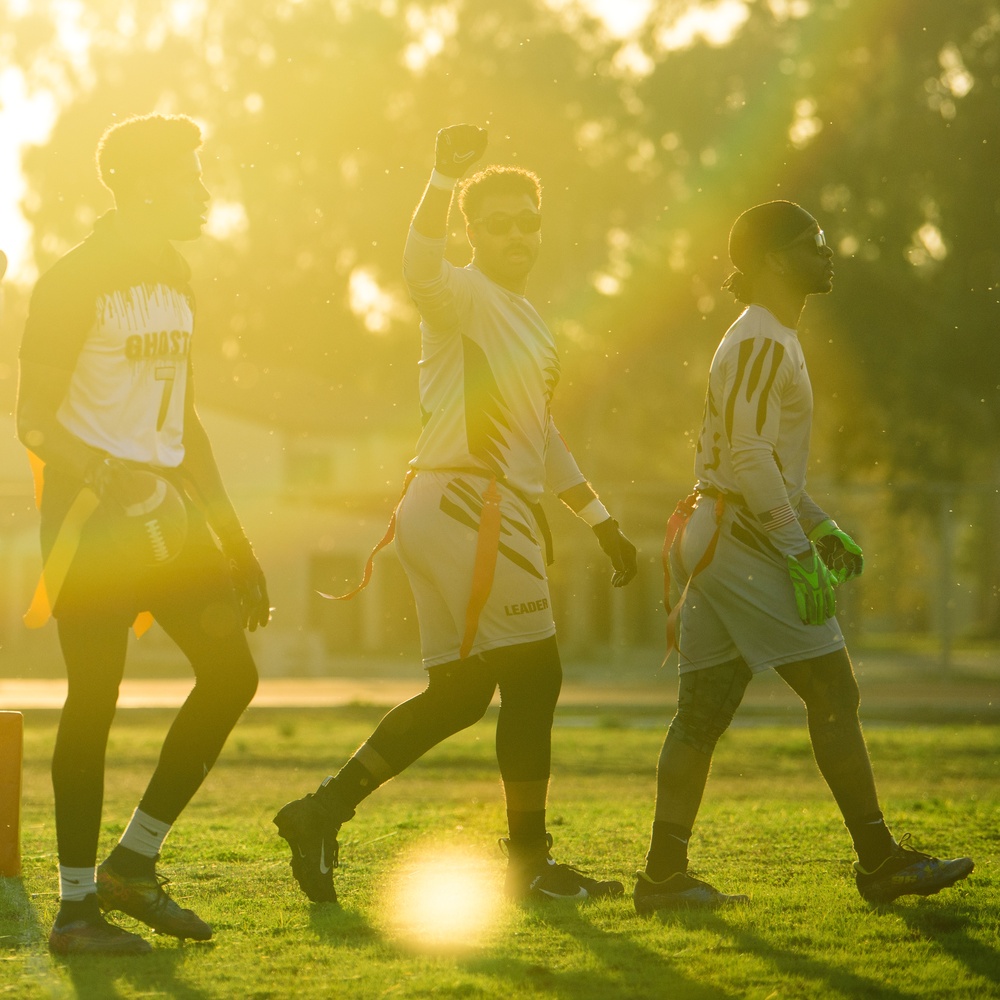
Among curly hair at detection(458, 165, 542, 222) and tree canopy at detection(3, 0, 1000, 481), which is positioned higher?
tree canopy at detection(3, 0, 1000, 481)

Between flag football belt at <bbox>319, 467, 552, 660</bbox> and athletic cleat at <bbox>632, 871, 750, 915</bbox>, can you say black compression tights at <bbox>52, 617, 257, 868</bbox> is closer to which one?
flag football belt at <bbox>319, 467, 552, 660</bbox>

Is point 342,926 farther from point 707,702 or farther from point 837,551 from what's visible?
point 837,551

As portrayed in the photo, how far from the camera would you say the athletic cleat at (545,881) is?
5.10 m

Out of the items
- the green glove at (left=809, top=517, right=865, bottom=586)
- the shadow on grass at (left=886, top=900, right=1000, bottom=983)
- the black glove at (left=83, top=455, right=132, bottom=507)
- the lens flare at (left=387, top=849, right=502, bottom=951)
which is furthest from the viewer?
the green glove at (left=809, top=517, right=865, bottom=586)

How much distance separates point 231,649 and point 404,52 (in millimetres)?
33874

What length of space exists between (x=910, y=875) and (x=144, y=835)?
84.3 inches

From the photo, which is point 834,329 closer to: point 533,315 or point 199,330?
point 199,330

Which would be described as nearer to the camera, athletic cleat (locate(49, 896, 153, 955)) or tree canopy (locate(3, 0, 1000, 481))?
athletic cleat (locate(49, 896, 153, 955))

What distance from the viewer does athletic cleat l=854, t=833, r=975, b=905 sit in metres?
4.84

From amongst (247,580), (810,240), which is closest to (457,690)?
(247,580)

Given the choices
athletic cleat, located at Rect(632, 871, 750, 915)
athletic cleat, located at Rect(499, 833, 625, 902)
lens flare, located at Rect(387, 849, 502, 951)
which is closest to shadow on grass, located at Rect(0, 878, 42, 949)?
lens flare, located at Rect(387, 849, 502, 951)

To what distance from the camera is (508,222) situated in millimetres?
5254

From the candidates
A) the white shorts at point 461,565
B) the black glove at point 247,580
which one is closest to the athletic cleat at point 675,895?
the white shorts at point 461,565

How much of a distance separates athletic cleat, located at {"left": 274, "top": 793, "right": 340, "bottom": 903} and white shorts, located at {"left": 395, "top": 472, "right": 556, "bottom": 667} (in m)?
0.56
